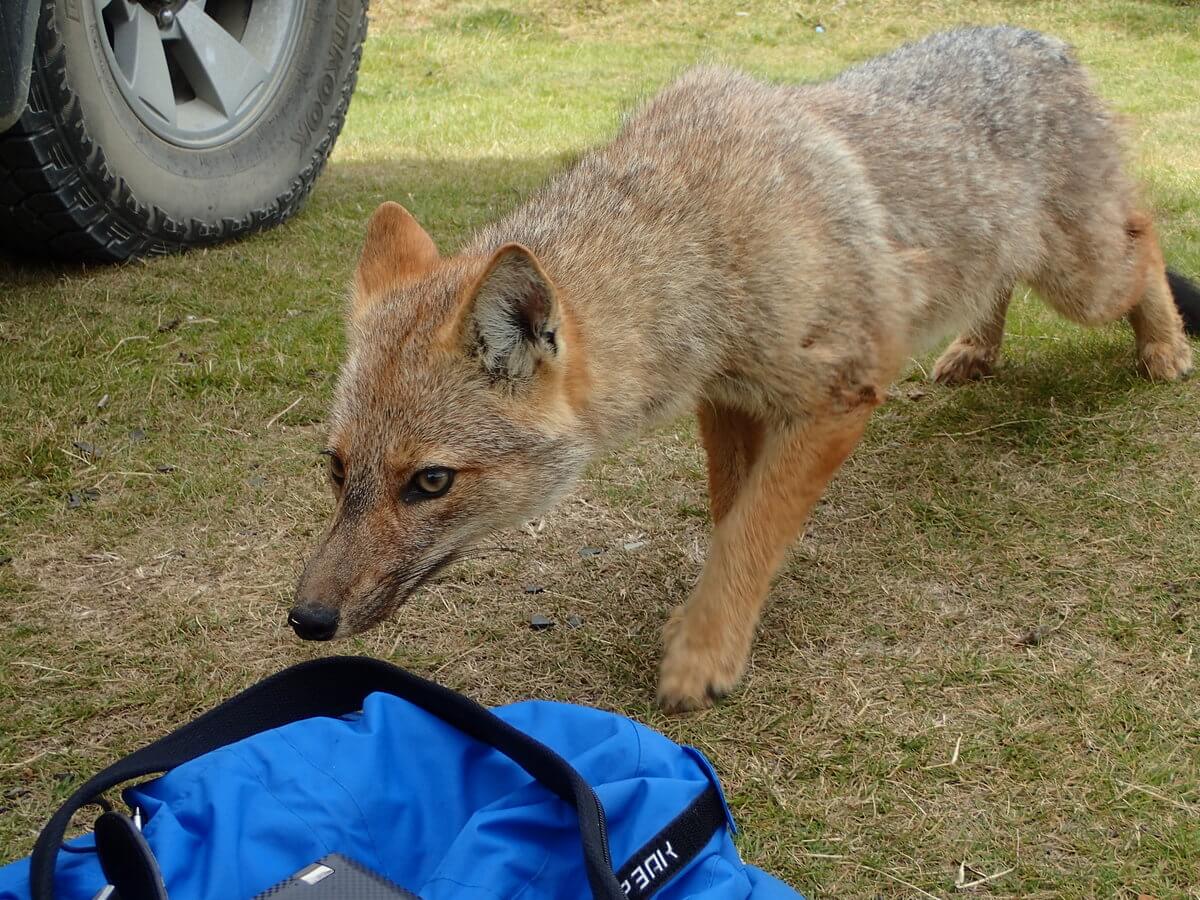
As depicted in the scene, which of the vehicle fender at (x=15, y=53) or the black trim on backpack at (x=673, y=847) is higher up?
the vehicle fender at (x=15, y=53)

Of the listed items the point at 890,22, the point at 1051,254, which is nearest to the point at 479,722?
the point at 1051,254

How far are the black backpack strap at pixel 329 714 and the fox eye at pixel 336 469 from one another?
1.82 ft

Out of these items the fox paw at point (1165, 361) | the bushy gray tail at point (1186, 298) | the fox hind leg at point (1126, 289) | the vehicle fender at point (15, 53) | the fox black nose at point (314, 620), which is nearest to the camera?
the fox black nose at point (314, 620)

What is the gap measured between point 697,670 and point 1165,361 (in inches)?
120

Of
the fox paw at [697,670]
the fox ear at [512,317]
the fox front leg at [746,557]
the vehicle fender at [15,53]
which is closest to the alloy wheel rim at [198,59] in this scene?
the vehicle fender at [15,53]

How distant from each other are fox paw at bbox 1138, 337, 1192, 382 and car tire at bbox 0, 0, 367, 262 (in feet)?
15.1

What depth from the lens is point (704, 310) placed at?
321 centimetres

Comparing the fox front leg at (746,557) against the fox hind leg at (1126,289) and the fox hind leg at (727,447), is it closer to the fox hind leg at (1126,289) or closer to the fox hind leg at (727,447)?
the fox hind leg at (727,447)

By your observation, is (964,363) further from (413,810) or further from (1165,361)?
(413,810)

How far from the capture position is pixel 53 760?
9.45ft

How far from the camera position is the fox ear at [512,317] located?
276 centimetres

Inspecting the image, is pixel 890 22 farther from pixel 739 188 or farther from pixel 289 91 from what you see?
pixel 739 188

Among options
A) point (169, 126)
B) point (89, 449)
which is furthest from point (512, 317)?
point (169, 126)

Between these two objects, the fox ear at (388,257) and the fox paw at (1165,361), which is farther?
the fox paw at (1165,361)
